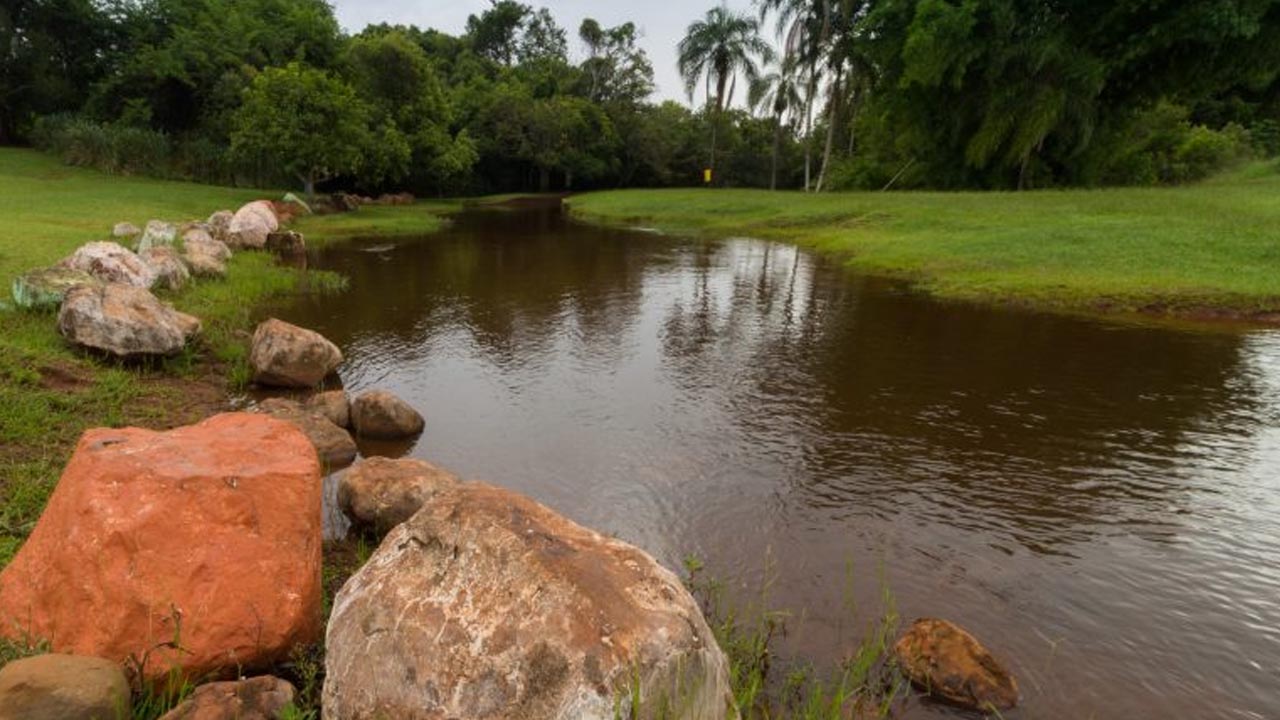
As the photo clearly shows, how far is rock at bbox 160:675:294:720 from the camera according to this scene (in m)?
3.19

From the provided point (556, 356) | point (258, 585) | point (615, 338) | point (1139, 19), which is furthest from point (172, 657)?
point (1139, 19)

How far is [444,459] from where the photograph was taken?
7918 millimetres

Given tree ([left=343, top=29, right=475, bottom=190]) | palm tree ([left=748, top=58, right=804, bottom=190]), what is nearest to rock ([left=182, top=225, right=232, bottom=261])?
tree ([left=343, top=29, right=475, bottom=190])

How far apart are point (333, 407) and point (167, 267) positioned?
290 inches

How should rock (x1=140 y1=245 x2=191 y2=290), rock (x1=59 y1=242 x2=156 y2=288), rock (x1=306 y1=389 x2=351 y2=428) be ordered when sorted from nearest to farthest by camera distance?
1. rock (x1=306 y1=389 x2=351 y2=428)
2. rock (x1=59 y1=242 x2=156 y2=288)
3. rock (x1=140 y1=245 x2=191 y2=290)

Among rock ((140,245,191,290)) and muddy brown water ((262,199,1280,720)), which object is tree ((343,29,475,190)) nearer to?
rock ((140,245,191,290))

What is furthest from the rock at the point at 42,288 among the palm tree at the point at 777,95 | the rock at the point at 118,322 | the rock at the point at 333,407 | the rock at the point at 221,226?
the palm tree at the point at 777,95

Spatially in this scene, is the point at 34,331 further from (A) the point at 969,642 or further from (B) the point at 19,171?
(B) the point at 19,171

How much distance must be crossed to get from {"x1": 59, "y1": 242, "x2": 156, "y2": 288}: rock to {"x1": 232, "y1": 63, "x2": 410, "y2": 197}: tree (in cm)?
2092

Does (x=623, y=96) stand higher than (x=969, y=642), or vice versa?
(x=623, y=96)

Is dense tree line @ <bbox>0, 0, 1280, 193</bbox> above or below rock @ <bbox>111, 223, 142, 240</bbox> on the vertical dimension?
above

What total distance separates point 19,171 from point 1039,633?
147 ft

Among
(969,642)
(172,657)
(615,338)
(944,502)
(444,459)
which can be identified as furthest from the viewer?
(615,338)

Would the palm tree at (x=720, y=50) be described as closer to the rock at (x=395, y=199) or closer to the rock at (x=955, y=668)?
the rock at (x=395, y=199)
